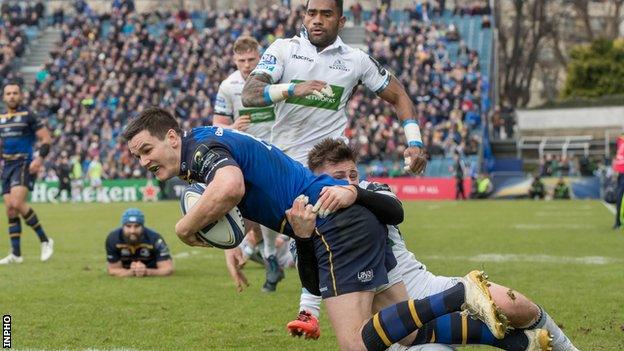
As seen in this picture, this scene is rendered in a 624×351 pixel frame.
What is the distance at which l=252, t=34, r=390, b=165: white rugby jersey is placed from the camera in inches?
351

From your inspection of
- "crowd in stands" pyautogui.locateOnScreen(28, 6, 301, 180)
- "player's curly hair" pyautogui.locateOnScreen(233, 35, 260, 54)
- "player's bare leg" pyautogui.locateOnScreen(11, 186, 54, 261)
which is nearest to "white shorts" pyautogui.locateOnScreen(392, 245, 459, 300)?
"player's curly hair" pyautogui.locateOnScreen(233, 35, 260, 54)

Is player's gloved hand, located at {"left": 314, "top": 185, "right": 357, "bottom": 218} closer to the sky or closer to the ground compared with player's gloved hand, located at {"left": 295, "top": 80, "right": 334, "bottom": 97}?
closer to the ground

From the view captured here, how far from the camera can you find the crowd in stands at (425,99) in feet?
132

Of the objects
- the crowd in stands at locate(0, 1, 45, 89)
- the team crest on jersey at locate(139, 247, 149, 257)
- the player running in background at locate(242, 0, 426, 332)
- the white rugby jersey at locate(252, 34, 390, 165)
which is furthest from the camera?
the crowd in stands at locate(0, 1, 45, 89)

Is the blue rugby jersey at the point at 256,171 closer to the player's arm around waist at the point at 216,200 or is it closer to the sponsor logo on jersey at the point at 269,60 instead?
the player's arm around waist at the point at 216,200

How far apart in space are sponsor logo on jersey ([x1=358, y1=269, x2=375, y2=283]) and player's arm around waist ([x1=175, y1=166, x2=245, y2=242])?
899mm

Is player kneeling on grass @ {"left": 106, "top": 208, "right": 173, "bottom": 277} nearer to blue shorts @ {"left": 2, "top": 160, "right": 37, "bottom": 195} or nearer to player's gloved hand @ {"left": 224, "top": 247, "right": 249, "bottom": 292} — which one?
blue shorts @ {"left": 2, "top": 160, "right": 37, "bottom": 195}

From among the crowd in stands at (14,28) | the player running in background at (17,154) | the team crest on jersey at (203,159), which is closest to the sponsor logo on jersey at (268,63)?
the team crest on jersey at (203,159)

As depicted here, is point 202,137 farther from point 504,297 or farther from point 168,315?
point 168,315

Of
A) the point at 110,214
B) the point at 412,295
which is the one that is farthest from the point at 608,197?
the point at 412,295

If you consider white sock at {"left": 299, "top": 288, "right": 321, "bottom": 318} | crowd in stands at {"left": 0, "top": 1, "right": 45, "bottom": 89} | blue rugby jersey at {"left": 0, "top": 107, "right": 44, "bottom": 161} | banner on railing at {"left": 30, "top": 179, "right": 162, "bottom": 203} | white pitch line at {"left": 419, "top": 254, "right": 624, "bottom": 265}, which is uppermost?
white sock at {"left": 299, "top": 288, "right": 321, "bottom": 318}

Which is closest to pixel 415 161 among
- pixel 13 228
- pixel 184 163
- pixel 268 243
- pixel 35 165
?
pixel 184 163

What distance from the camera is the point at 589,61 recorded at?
51469 millimetres

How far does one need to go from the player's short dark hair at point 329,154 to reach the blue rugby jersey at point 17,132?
348 inches
